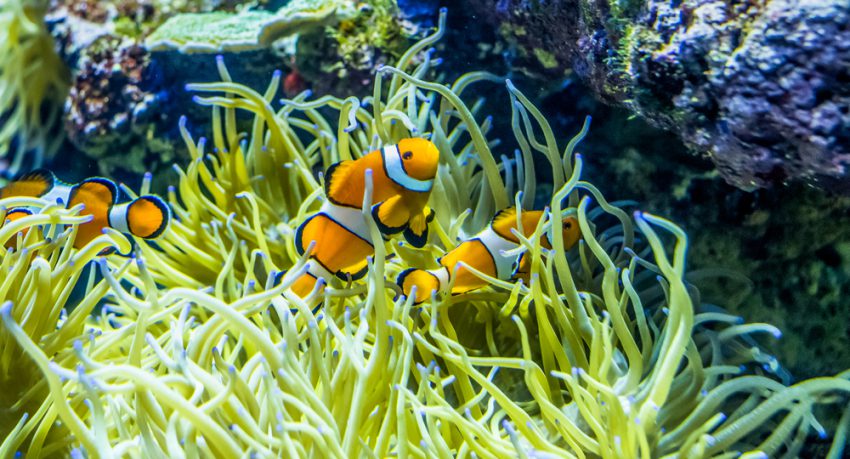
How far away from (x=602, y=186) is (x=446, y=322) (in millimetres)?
622

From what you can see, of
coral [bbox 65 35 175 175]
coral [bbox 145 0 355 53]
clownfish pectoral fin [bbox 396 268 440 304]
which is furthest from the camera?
coral [bbox 65 35 175 175]

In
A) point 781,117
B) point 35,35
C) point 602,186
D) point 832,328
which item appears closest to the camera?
point 781,117

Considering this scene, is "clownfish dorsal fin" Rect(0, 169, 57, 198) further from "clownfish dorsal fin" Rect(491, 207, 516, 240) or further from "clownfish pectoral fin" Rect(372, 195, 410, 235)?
"clownfish dorsal fin" Rect(491, 207, 516, 240)

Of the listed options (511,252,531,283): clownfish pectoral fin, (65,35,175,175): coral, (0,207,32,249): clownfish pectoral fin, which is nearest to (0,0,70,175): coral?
(65,35,175,175): coral

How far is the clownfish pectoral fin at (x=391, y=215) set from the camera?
1270 millimetres

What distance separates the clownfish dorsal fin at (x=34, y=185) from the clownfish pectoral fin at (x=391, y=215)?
95 centimetres

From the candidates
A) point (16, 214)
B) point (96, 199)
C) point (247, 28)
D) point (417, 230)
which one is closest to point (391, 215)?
point (417, 230)

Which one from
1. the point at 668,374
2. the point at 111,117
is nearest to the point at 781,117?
the point at 668,374

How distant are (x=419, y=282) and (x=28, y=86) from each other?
2759 millimetres

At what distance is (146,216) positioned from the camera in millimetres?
1414

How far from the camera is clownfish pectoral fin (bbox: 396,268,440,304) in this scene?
4.12 ft

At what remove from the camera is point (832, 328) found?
129 cm

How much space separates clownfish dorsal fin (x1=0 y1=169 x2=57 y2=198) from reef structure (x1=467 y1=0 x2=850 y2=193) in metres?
1.43

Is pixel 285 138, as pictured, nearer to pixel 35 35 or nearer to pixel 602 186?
pixel 602 186
